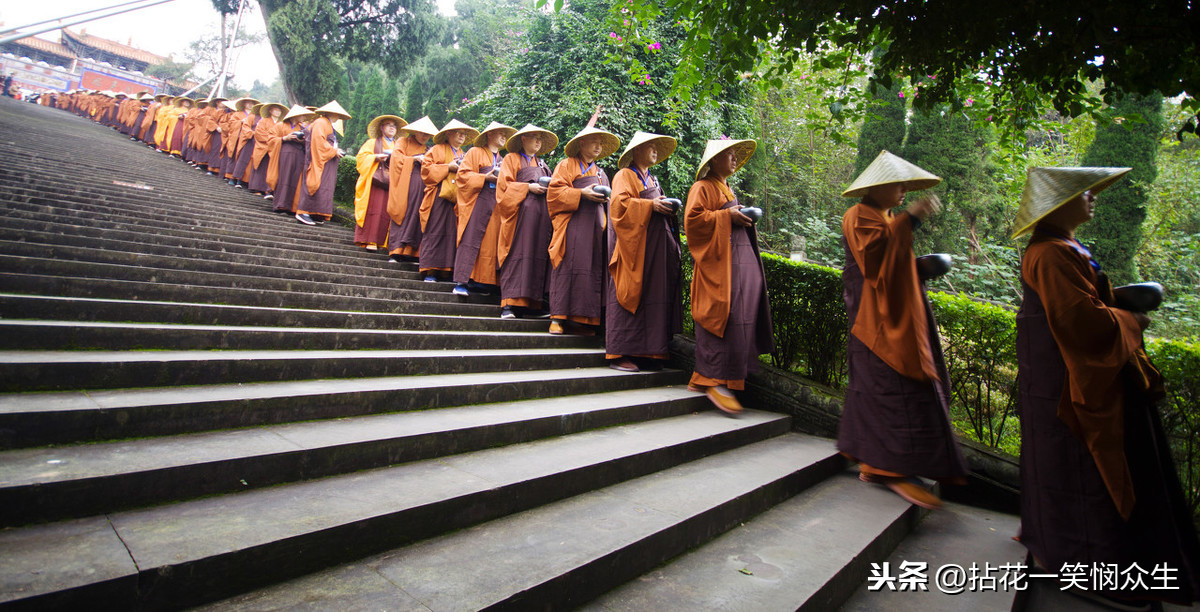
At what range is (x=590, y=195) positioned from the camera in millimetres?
5676

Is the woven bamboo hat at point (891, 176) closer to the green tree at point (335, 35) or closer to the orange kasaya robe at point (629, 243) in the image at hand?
the orange kasaya robe at point (629, 243)

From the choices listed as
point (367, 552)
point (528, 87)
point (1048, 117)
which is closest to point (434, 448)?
point (367, 552)

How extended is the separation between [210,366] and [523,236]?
3.60 meters

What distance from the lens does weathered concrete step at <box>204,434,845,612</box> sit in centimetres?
180

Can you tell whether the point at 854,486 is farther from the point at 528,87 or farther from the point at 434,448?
the point at 528,87

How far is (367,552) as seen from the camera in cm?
203

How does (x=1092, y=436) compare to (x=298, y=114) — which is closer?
(x=1092, y=436)

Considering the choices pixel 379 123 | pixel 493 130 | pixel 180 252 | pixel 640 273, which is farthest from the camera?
pixel 379 123

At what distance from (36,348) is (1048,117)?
17.4 metres

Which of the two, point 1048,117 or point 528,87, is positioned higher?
point 1048,117

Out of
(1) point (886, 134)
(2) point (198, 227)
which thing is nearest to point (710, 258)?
(2) point (198, 227)

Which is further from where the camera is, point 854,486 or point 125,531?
point 854,486

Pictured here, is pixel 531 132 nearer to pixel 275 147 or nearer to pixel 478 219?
pixel 478 219

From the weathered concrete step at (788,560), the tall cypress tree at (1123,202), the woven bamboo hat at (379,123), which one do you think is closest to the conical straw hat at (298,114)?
the woven bamboo hat at (379,123)
